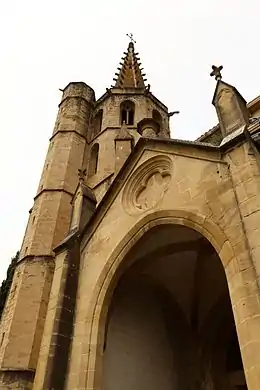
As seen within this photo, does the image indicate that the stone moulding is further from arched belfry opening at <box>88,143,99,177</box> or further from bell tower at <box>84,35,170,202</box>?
arched belfry opening at <box>88,143,99,177</box>

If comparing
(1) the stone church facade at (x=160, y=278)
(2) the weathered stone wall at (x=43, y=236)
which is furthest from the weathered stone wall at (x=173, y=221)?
(2) the weathered stone wall at (x=43, y=236)

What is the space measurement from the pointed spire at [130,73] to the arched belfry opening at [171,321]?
16.4 m

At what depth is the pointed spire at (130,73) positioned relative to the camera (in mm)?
25031

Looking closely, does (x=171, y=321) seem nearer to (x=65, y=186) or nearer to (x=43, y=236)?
(x=43, y=236)

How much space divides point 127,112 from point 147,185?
46.6 feet

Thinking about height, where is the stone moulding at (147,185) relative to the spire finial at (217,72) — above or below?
below

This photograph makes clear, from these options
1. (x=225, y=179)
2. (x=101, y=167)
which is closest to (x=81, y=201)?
(x=225, y=179)

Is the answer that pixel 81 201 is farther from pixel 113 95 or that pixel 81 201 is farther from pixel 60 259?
pixel 113 95

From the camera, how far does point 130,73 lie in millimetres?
27062

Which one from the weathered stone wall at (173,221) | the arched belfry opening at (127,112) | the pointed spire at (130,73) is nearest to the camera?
the weathered stone wall at (173,221)

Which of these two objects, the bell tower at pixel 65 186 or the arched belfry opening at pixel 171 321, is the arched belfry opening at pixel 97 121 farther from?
the arched belfry opening at pixel 171 321

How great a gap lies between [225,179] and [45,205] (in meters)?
10.2

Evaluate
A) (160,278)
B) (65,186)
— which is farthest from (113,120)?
(160,278)

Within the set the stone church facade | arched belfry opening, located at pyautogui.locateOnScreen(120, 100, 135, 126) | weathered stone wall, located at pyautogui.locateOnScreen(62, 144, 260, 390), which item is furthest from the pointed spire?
weathered stone wall, located at pyautogui.locateOnScreen(62, 144, 260, 390)
